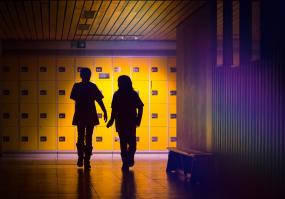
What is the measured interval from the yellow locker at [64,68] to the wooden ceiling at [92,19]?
783 millimetres

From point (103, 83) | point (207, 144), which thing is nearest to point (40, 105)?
point (103, 83)

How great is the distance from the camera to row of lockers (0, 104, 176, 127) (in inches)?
636

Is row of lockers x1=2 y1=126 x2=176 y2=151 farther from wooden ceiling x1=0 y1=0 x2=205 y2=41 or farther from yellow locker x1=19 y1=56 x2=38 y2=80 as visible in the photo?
wooden ceiling x1=0 y1=0 x2=205 y2=41

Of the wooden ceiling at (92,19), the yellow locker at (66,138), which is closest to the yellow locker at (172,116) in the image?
the wooden ceiling at (92,19)

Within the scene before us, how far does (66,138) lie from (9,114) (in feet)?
5.06

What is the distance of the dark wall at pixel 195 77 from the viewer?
992 cm

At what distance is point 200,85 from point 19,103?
695 cm

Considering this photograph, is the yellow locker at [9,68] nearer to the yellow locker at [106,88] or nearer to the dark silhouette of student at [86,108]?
the yellow locker at [106,88]

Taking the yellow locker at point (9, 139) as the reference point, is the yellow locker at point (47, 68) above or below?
above

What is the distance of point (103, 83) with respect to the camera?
16359mm

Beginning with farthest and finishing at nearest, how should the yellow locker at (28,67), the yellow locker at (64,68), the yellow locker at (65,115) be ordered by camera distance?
the yellow locker at (65,115)
the yellow locker at (64,68)
the yellow locker at (28,67)

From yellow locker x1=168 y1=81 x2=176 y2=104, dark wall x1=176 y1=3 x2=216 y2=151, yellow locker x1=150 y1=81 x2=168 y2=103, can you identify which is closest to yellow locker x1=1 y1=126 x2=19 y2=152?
yellow locker x1=150 y1=81 x2=168 y2=103

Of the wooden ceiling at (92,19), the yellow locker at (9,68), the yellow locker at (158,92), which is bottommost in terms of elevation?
the yellow locker at (158,92)

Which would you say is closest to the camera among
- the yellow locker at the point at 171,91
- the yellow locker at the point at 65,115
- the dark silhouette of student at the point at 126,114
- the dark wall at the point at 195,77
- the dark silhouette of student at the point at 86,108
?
the dark wall at the point at 195,77
